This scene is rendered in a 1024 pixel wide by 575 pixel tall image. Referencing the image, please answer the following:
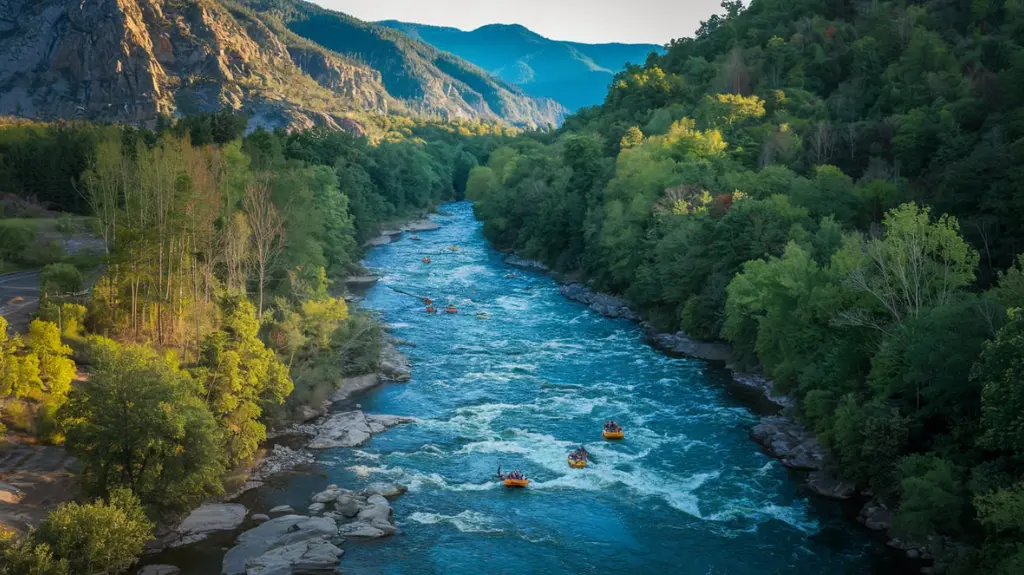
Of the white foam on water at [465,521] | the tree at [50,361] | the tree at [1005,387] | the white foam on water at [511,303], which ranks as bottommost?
the white foam on water at [465,521]

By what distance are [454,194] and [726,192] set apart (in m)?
114

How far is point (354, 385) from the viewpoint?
56.6m

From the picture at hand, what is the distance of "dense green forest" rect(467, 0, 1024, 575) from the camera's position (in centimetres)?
3428

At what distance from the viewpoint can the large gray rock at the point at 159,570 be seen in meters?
32.1

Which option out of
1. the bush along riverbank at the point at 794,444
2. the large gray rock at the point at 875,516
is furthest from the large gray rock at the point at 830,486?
the large gray rock at the point at 875,516

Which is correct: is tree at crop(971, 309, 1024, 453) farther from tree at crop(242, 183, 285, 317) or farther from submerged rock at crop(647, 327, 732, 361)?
tree at crop(242, 183, 285, 317)

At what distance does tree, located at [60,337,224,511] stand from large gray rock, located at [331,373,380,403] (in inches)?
726

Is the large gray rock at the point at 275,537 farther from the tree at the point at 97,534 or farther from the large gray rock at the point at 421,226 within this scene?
the large gray rock at the point at 421,226

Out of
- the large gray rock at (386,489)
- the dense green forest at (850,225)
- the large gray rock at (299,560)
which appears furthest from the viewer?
the large gray rock at (386,489)

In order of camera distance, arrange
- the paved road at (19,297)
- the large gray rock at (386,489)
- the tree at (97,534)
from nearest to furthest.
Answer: the tree at (97,534) < the large gray rock at (386,489) < the paved road at (19,297)

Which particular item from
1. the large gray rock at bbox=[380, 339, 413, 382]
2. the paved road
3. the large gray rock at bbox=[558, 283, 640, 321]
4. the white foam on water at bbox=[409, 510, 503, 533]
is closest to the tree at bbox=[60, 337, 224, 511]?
the white foam on water at bbox=[409, 510, 503, 533]

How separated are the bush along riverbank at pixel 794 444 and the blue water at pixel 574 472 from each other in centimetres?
93

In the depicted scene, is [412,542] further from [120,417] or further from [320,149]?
[320,149]

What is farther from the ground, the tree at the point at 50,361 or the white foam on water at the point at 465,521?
the tree at the point at 50,361
